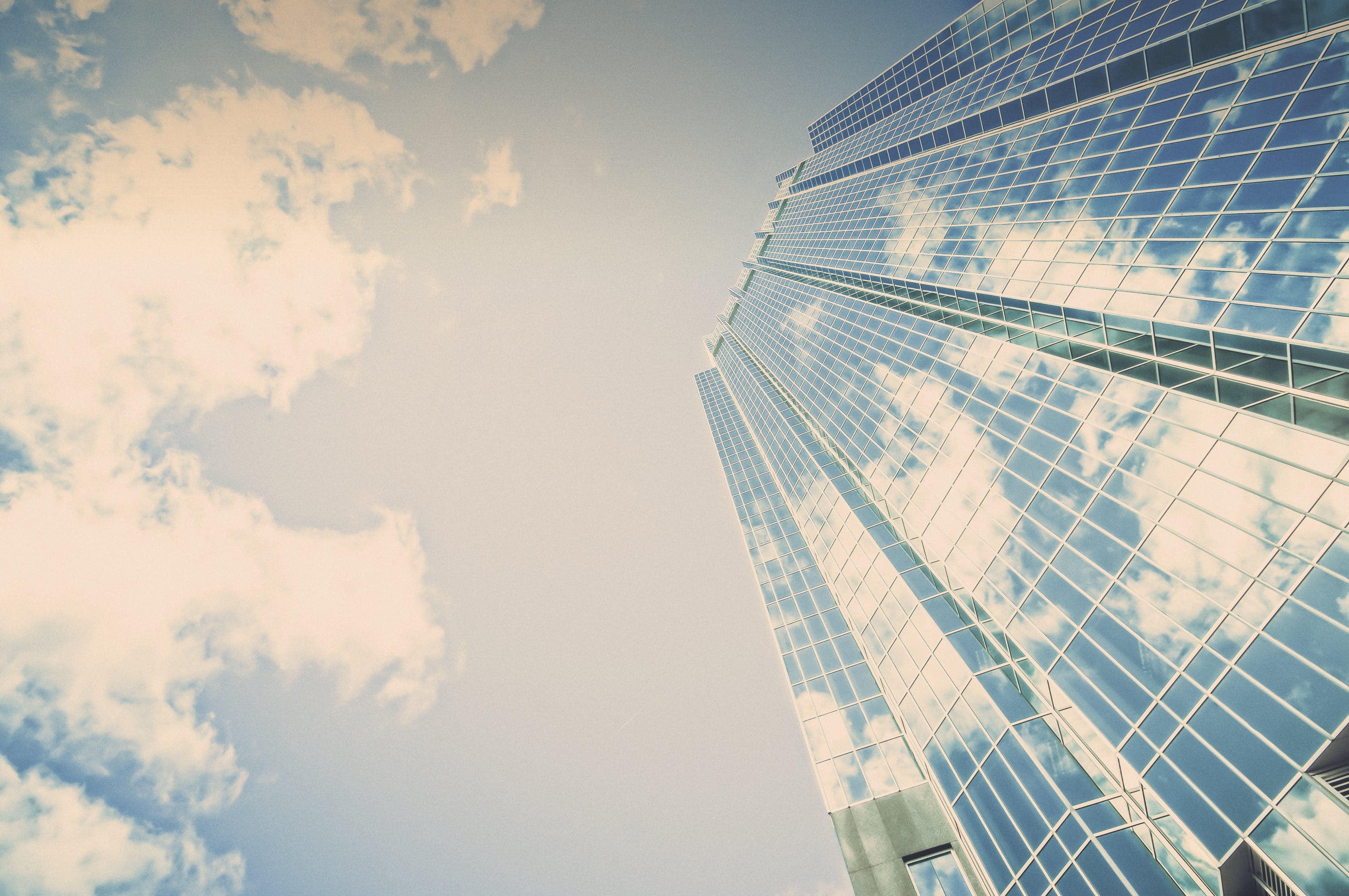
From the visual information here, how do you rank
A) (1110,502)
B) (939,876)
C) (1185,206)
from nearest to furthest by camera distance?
(1110,502), (1185,206), (939,876)

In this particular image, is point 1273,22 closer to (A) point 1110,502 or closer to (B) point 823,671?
(A) point 1110,502

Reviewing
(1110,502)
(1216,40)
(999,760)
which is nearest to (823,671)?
(999,760)

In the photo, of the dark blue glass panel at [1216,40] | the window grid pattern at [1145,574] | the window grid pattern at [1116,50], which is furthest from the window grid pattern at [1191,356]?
the dark blue glass panel at [1216,40]

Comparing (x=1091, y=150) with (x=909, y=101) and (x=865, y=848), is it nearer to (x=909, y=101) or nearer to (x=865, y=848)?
(x=865, y=848)

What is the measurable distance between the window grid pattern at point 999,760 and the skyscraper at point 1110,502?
109 mm

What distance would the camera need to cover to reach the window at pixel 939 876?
21359mm

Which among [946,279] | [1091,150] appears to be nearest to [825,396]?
[946,279]

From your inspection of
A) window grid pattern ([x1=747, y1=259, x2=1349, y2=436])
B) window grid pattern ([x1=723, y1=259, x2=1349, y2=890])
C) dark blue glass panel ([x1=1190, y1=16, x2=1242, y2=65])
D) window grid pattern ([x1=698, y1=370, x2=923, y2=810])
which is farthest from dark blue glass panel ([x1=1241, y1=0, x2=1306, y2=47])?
window grid pattern ([x1=698, y1=370, x2=923, y2=810])

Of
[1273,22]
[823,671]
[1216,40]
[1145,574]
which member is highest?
[1216,40]

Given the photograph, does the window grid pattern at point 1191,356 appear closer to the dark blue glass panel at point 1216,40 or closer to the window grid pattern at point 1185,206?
the window grid pattern at point 1185,206

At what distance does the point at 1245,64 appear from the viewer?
22.3m

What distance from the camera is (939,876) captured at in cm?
2197

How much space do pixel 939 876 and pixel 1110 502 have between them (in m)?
18.9

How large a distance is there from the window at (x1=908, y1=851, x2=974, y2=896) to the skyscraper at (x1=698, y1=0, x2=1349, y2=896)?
11 cm
